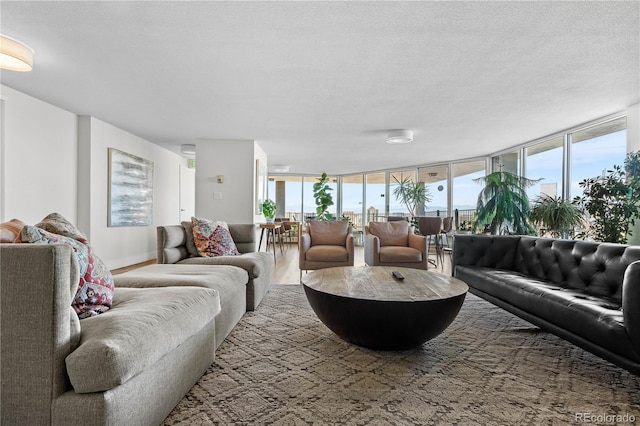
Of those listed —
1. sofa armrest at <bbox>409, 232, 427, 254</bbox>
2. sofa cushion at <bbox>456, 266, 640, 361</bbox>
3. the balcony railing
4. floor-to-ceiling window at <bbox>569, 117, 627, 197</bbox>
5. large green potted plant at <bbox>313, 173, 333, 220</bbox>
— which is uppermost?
floor-to-ceiling window at <bbox>569, 117, 627, 197</bbox>

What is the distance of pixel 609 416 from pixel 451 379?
2.26 ft

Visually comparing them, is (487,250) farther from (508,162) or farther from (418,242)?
(508,162)

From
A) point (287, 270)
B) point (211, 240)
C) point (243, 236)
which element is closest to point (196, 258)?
point (211, 240)

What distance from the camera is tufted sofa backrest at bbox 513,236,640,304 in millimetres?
2408

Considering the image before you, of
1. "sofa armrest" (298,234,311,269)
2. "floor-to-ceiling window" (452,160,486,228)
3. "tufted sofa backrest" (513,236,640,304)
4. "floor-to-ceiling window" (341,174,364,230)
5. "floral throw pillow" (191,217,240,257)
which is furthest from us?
"floor-to-ceiling window" (341,174,364,230)

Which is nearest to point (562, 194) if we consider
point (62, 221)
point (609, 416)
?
point (609, 416)

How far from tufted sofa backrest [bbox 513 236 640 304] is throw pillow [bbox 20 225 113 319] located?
10.1 ft

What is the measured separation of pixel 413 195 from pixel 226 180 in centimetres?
503

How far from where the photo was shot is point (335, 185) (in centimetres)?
1137

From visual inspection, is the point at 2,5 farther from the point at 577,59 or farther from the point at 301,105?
the point at 577,59

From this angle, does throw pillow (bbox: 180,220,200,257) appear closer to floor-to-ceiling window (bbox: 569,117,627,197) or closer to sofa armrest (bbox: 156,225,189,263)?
sofa armrest (bbox: 156,225,189,263)

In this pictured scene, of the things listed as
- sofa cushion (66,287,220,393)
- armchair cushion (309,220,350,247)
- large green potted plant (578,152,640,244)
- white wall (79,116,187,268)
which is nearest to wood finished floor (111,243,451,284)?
white wall (79,116,187,268)

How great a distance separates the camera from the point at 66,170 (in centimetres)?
470

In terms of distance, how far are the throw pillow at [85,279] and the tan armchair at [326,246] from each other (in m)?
2.94
